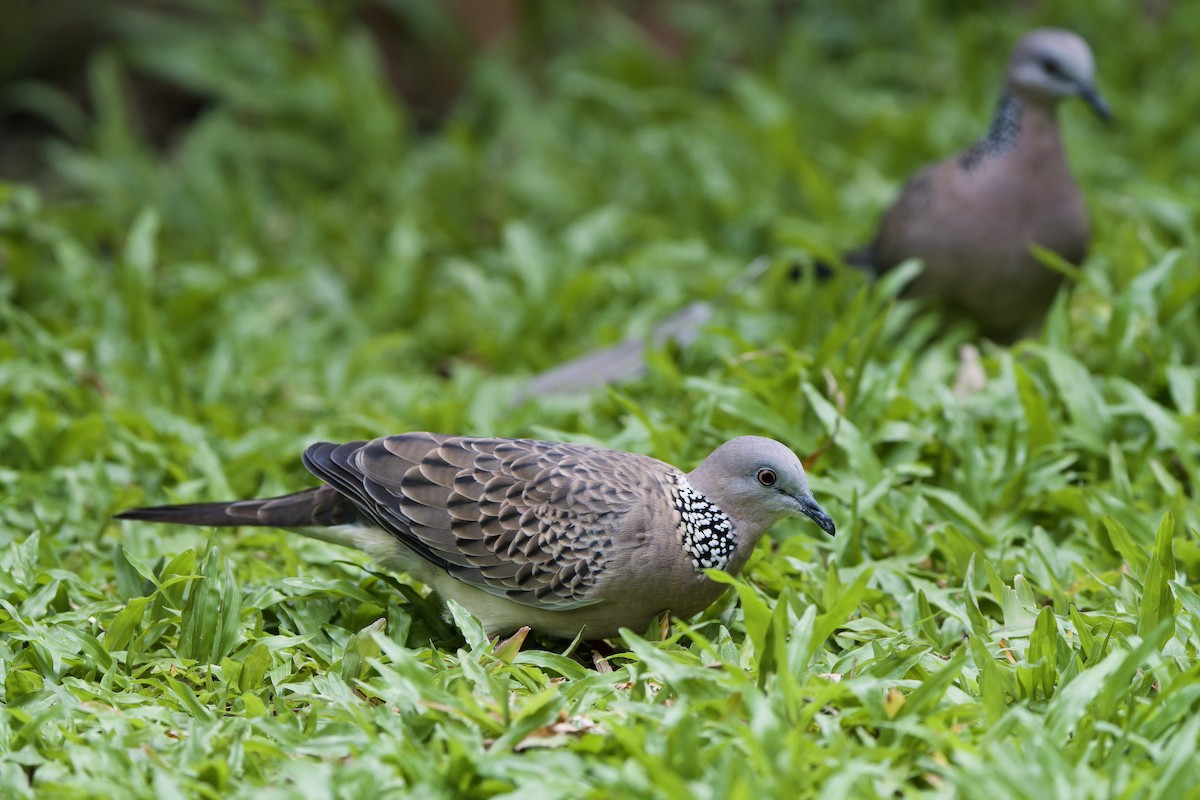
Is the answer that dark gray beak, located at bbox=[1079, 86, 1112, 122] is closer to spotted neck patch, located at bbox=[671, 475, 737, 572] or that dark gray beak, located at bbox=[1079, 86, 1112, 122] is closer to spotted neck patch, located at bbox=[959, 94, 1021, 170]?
spotted neck patch, located at bbox=[959, 94, 1021, 170]

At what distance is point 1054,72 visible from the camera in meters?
5.71

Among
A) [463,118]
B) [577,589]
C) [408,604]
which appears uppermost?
[463,118]

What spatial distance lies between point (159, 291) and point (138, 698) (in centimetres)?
358

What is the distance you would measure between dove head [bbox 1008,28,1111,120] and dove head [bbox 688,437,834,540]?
9.17ft

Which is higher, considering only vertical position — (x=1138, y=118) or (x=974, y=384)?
(x=1138, y=118)

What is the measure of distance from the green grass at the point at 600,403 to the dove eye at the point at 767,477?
0.36 m

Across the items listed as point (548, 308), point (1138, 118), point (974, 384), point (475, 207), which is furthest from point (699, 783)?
point (1138, 118)

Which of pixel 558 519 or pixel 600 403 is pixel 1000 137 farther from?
pixel 558 519

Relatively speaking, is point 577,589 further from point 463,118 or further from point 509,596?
point 463,118

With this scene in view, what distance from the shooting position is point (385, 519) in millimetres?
3850

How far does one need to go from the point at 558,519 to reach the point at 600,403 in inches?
62.0

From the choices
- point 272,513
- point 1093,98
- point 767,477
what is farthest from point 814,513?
point 1093,98

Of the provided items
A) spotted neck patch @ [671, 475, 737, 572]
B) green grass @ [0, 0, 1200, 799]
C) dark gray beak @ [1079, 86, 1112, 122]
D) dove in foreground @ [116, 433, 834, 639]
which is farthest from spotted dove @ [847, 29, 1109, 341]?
spotted neck patch @ [671, 475, 737, 572]

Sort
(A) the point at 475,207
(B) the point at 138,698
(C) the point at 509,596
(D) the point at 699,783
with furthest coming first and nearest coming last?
(A) the point at 475,207 < (C) the point at 509,596 < (B) the point at 138,698 < (D) the point at 699,783
